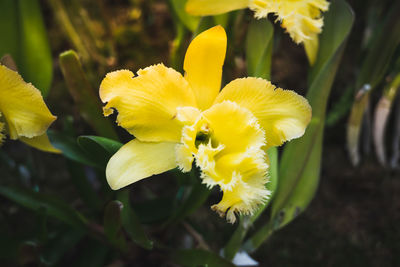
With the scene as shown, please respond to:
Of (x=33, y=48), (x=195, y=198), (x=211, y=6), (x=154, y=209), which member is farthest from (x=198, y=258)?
(x=33, y=48)

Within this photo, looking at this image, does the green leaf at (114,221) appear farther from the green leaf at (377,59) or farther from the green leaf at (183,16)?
the green leaf at (377,59)

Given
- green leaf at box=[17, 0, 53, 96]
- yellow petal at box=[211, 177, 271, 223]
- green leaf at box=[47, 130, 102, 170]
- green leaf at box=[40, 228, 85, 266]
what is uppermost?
green leaf at box=[17, 0, 53, 96]

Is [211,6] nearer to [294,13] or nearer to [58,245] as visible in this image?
[294,13]

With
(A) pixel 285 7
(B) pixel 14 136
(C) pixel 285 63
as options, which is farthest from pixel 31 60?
(C) pixel 285 63

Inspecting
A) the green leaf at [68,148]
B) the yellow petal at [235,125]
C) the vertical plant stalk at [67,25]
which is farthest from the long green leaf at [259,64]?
the vertical plant stalk at [67,25]

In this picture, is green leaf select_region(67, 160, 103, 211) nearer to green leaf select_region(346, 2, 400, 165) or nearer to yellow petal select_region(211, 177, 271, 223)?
yellow petal select_region(211, 177, 271, 223)

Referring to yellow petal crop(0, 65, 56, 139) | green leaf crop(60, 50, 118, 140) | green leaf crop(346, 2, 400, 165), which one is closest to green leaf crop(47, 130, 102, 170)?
green leaf crop(60, 50, 118, 140)
